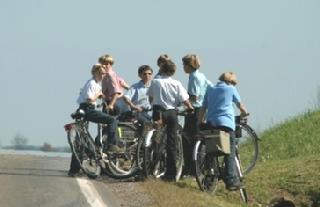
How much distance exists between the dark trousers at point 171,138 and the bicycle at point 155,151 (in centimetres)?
9

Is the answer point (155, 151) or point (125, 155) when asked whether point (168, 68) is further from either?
point (125, 155)

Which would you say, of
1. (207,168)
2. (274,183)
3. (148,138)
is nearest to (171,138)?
(148,138)

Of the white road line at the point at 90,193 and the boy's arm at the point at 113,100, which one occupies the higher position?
the boy's arm at the point at 113,100

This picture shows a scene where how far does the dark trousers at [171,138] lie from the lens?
14.0 metres

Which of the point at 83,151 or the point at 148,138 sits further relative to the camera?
the point at 83,151

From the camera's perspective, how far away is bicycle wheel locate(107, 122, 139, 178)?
14.5 meters

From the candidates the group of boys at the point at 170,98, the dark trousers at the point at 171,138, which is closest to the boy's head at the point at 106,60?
the group of boys at the point at 170,98

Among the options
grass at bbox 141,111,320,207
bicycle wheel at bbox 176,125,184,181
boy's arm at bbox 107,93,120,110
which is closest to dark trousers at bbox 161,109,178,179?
bicycle wheel at bbox 176,125,184,181

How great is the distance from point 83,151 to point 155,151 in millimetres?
1258

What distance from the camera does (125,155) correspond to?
48.4ft

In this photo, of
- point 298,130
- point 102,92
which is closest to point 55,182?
point 102,92

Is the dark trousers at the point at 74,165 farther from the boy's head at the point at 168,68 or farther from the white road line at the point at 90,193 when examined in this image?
the boy's head at the point at 168,68

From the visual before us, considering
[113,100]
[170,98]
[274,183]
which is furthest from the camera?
[274,183]

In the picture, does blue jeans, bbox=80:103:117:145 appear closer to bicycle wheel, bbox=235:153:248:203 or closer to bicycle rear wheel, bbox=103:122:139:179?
bicycle rear wheel, bbox=103:122:139:179
